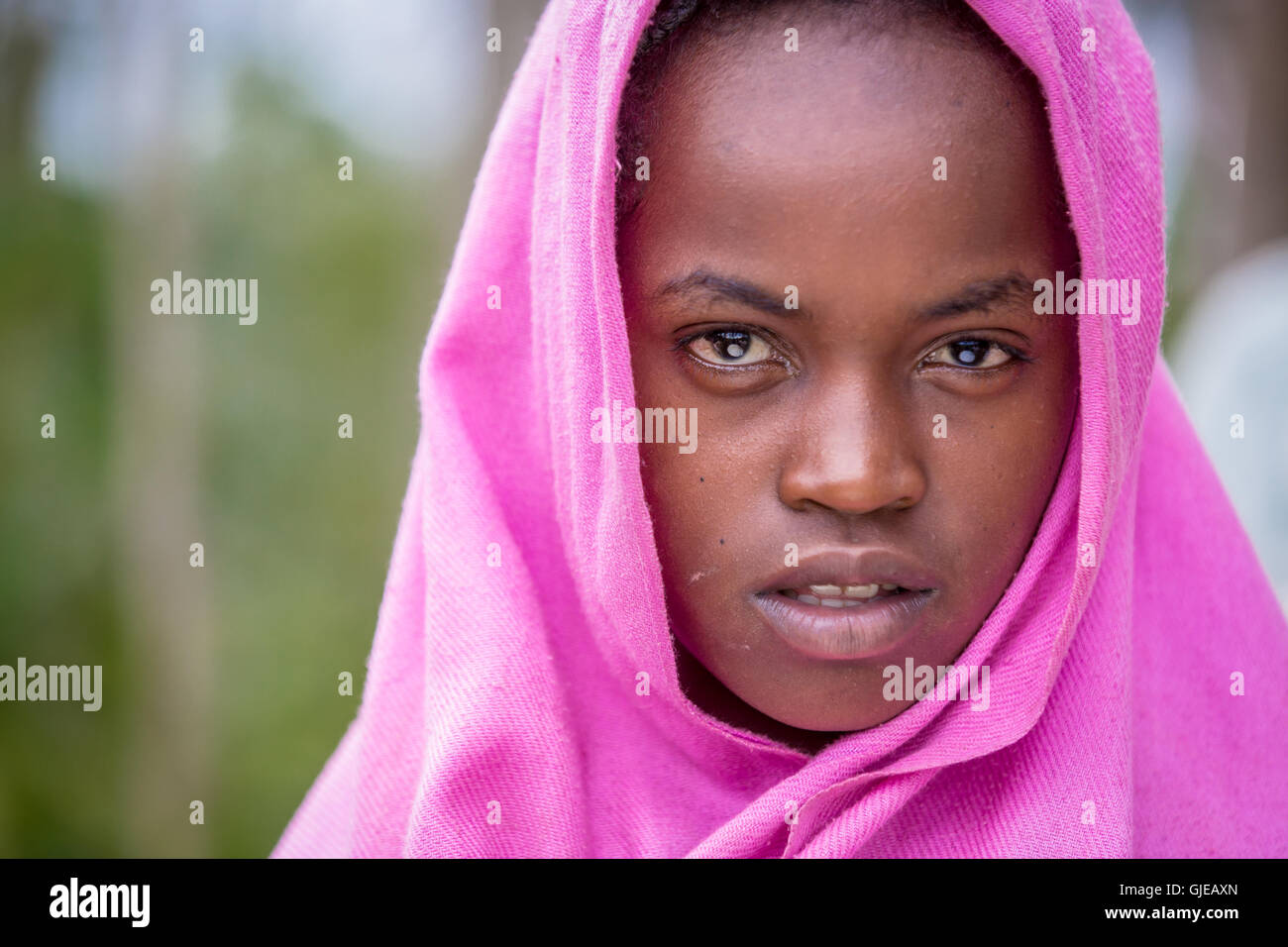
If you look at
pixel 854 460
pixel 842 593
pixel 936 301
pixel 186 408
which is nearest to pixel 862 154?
pixel 936 301

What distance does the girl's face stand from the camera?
A: 945 mm

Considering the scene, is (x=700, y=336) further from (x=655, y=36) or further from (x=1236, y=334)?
(x=1236, y=334)

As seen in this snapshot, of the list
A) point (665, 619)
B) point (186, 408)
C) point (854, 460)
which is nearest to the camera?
point (854, 460)

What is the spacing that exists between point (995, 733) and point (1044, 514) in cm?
22

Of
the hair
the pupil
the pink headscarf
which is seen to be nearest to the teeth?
the pink headscarf

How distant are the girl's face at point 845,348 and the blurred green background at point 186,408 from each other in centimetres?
225

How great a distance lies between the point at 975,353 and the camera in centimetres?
101

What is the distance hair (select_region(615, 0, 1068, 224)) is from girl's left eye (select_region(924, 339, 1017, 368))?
15cm

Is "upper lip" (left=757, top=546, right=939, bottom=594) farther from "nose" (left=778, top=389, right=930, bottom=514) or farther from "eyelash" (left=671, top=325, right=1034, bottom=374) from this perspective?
"eyelash" (left=671, top=325, right=1034, bottom=374)

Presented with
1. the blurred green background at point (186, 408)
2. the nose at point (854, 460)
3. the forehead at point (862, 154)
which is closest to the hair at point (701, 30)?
the forehead at point (862, 154)

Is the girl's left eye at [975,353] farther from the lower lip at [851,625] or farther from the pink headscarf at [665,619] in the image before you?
the lower lip at [851,625]

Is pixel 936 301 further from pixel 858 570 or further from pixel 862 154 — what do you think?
pixel 858 570

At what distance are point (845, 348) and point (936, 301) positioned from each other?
88 mm

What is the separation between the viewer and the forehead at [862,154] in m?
0.94
